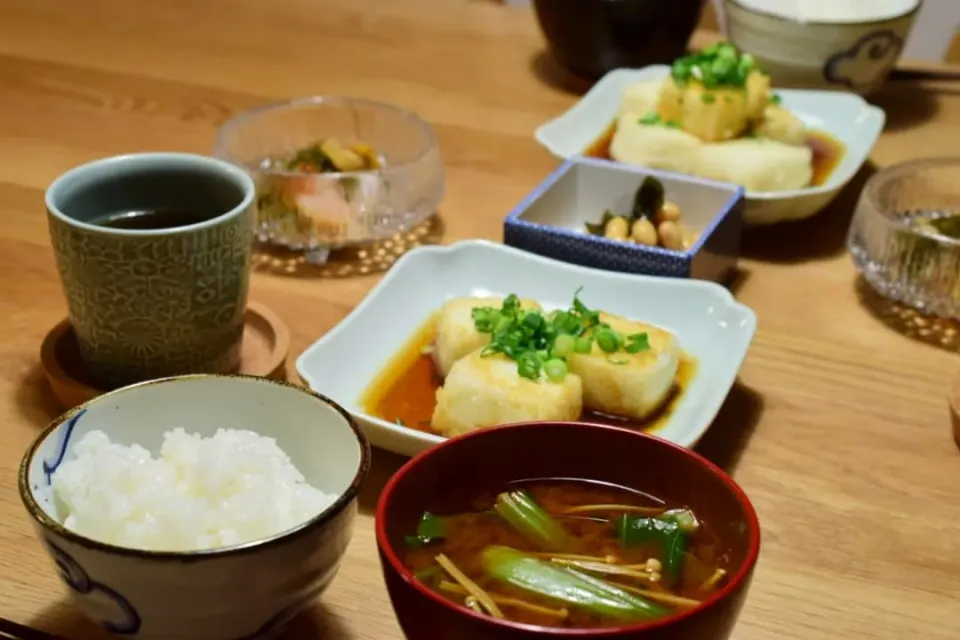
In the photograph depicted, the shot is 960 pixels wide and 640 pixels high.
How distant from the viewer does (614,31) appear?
1875 millimetres

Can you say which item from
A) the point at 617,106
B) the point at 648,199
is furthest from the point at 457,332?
the point at 617,106

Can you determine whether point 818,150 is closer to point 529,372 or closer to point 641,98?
point 641,98

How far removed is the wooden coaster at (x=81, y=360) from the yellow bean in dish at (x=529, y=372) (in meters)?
0.11

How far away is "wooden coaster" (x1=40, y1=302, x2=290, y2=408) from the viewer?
106cm

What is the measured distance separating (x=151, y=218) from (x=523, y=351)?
1.27 ft

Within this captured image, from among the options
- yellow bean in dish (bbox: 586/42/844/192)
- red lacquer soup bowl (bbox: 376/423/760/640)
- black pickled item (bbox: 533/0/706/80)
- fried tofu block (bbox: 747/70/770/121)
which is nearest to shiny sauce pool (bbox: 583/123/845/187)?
yellow bean in dish (bbox: 586/42/844/192)

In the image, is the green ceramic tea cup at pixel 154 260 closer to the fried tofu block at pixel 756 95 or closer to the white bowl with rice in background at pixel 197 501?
the white bowl with rice in background at pixel 197 501

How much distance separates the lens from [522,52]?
7.00ft

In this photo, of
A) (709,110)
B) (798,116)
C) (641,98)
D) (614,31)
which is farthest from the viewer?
(614,31)

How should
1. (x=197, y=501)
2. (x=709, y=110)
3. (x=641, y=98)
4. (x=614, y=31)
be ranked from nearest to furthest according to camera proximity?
(x=197, y=501), (x=709, y=110), (x=641, y=98), (x=614, y=31)

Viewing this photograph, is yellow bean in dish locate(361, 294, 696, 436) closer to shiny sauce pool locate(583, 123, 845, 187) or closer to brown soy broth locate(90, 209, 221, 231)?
brown soy broth locate(90, 209, 221, 231)

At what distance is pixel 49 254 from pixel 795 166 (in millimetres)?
970

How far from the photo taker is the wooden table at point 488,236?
886mm

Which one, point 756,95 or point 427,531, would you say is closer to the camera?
point 427,531
